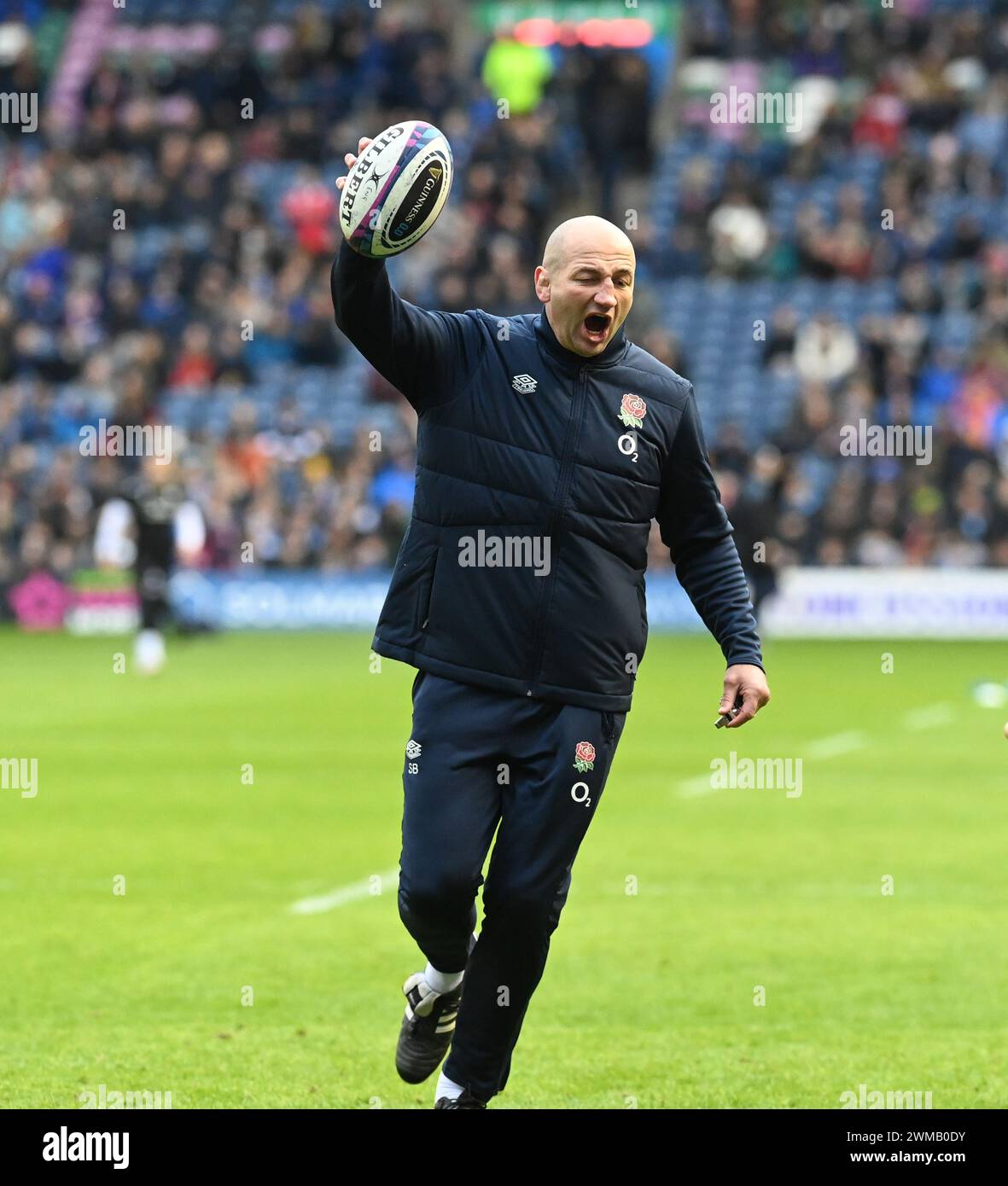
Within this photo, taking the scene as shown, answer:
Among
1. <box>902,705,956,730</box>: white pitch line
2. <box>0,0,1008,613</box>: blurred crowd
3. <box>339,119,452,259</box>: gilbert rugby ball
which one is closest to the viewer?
<box>339,119,452,259</box>: gilbert rugby ball

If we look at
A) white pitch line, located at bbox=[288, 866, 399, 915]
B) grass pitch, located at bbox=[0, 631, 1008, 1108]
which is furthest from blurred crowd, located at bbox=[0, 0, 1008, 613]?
white pitch line, located at bbox=[288, 866, 399, 915]

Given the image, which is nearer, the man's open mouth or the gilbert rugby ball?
the gilbert rugby ball

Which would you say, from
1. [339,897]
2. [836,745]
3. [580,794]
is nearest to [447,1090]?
[580,794]

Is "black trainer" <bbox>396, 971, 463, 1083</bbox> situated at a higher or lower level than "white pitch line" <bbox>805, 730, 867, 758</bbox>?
higher

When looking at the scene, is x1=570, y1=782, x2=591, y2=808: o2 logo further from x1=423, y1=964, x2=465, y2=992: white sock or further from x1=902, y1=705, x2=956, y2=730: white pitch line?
x1=902, y1=705, x2=956, y2=730: white pitch line

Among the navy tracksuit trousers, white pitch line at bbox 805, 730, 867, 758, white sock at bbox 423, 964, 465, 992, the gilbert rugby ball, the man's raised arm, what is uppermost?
the gilbert rugby ball

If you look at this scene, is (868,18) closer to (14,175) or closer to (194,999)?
(14,175)

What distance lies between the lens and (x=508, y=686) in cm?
720

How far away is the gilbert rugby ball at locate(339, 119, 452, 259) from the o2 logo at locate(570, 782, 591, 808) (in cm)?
172

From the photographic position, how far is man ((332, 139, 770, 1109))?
23.6ft

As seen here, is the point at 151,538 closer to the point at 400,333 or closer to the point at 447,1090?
the point at 447,1090

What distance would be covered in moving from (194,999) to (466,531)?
3.25 m

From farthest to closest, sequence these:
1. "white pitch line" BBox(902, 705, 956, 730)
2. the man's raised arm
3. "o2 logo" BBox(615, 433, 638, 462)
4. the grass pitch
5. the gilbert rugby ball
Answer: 1. "white pitch line" BBox(902, 705, 956, 730)
2. the grass pitch
3. "o2 logo" BBox(615, 433, 638, 462)
4. the man's raised arm
5. the gilbert rugby ball
